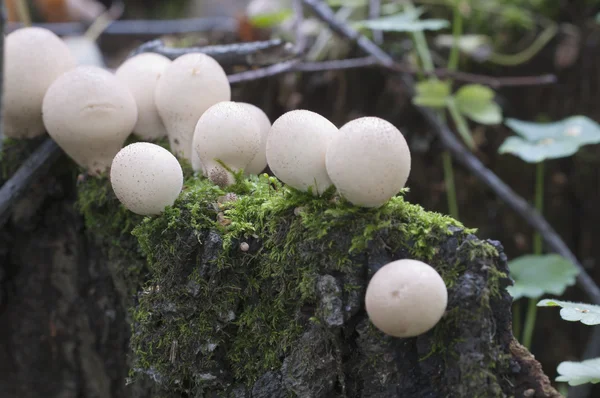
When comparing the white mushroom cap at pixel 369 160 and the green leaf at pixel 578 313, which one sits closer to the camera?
the white mushroom cap at pixel 369 160

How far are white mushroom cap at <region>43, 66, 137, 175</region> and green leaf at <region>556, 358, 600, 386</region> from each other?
49.5 inches

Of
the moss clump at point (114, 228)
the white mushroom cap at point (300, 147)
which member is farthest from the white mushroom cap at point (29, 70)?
the white mushroom cap at point (300, 147)

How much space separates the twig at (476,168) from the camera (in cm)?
235

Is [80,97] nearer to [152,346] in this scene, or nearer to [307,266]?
[152,346]

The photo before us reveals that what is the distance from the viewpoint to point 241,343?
4.23ft

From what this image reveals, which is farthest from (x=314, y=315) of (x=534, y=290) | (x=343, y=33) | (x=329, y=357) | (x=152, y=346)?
(x=343, y=33)

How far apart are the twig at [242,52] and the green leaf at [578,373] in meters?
1.37

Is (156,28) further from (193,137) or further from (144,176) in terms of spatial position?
(144,176)

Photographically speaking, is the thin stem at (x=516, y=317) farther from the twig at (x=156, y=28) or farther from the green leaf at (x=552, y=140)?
the twig at (x=156, y=28)

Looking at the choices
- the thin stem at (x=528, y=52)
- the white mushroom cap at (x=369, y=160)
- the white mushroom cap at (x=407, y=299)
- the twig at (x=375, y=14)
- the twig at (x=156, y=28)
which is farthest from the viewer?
the twig at (x=156, y=28)

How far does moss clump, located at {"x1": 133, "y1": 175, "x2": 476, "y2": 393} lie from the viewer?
3.85 feet

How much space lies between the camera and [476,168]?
252cm

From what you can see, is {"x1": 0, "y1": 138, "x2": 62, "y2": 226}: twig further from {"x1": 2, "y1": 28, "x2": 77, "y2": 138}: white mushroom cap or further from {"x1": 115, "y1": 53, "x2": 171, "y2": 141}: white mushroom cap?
{"x1": 115, "y1": 53, "x2": 171, "y2": 141}: white mushroom cap

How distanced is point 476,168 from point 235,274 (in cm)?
158
